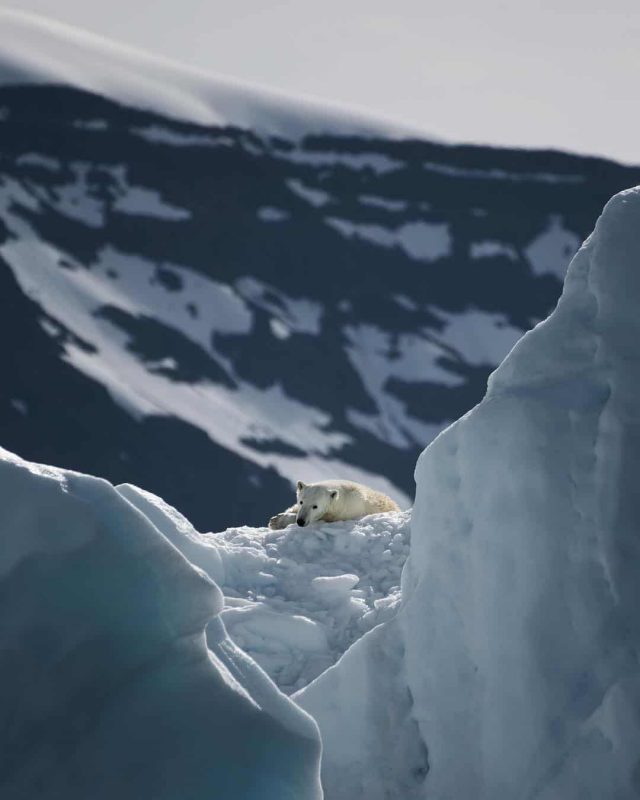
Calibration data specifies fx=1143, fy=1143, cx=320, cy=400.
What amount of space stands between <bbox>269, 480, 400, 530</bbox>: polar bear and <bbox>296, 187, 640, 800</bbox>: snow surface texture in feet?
8.69

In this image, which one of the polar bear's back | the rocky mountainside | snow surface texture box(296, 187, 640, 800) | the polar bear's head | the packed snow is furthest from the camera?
the packed snow

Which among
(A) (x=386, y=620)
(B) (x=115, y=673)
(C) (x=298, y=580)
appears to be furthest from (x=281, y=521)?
(B) (x=115, y=673)

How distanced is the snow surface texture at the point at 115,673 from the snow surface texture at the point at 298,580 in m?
2.46

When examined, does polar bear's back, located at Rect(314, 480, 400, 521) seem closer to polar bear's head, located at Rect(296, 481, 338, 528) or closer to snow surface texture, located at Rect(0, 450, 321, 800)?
polar bear's head, located at Rect(296, 481, 338, 528)

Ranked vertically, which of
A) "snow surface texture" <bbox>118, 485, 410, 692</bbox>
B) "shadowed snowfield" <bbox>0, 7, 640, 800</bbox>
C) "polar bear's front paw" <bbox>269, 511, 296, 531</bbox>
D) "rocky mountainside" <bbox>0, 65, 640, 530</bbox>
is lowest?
"rocky mountainside" <bbox>0, 65, 640, 530</bbox>

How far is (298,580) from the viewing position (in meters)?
7.59

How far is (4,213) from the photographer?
3828cm

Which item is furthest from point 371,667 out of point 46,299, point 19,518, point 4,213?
point 4,213

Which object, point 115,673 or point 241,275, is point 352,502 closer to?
point 115,673

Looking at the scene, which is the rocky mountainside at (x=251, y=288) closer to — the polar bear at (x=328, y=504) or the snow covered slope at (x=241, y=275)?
the snow covered slope at (x=241, y=275)

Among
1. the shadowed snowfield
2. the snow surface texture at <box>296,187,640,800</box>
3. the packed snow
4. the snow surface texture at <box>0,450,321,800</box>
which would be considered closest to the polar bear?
the shadowed snowfield

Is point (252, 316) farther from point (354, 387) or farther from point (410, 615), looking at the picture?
point (410, 615)

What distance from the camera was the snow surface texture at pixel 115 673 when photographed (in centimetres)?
390

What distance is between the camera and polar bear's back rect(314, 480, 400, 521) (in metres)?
8.88
